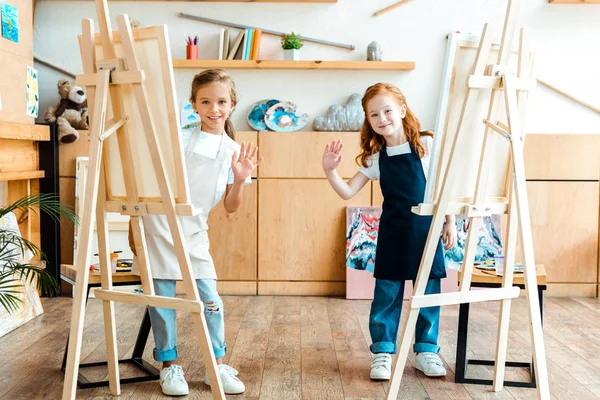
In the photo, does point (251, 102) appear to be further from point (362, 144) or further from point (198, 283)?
point (198, 283)

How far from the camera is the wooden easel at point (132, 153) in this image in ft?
7.17

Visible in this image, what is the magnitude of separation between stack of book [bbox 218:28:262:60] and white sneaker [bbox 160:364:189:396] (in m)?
2.68

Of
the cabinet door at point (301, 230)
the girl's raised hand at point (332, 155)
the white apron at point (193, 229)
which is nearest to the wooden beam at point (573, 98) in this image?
the cabinet door at point (301, 230)

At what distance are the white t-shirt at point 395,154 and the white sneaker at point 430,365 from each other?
0.73 meters

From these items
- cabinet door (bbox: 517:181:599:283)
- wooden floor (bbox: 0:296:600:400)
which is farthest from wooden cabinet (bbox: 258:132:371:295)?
cabinet door (bbox: 517:181:599:283)

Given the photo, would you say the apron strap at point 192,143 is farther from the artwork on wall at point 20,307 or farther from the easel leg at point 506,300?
the artwork on wall at point 20,307

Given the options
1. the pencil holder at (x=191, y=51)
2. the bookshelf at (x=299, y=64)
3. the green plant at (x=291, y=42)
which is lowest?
the bookshelf at (x=299, y=64)

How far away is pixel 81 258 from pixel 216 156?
727 mm

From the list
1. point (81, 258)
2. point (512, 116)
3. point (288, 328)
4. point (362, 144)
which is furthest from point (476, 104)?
point (288, 328)

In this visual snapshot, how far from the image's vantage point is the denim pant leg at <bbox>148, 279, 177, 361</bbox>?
2662 mm

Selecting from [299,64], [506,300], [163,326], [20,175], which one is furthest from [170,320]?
[299,64]

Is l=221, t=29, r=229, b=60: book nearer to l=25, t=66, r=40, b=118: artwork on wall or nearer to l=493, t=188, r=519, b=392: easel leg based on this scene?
l=25, t=66, r=40, b=118: artwork on wall

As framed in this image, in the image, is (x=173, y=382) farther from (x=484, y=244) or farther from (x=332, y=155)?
(x=484, y=244)

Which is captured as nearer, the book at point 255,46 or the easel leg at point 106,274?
the easel leg at point 106,274
